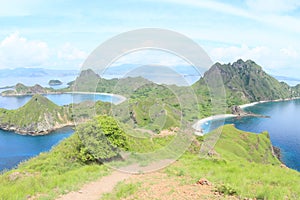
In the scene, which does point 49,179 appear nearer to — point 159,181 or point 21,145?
point 159,181

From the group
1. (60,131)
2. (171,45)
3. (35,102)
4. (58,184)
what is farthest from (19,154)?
(171,45)

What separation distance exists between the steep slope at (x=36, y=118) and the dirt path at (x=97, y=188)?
101 m

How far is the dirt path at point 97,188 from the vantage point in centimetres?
880

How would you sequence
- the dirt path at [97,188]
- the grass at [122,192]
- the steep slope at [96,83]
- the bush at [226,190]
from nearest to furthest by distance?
the bush at [226,190], the grass at [122,192], the steep slope at [96,83], the dirt path at [97,188]

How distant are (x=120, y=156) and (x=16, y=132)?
10704 centimetres

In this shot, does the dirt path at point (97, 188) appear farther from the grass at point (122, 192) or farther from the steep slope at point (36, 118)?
the steep slope at point (36, 118)

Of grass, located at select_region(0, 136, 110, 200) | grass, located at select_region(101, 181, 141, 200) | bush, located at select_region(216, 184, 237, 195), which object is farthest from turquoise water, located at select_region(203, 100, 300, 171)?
grass, located at select_region(101, 181, 141, 200)

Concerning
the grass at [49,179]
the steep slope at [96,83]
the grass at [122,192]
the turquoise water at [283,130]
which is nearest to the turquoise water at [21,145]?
the grass at [49,179]

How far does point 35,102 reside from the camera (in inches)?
4860

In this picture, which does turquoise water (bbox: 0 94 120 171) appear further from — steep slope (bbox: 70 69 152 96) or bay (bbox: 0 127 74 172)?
steep slope (bbox: 70 69 152 96)

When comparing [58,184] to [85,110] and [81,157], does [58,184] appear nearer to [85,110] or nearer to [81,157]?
[85,110]

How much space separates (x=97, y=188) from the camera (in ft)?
32.4

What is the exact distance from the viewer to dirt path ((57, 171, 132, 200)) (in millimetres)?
8805

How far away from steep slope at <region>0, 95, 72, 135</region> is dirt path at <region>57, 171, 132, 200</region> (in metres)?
101
